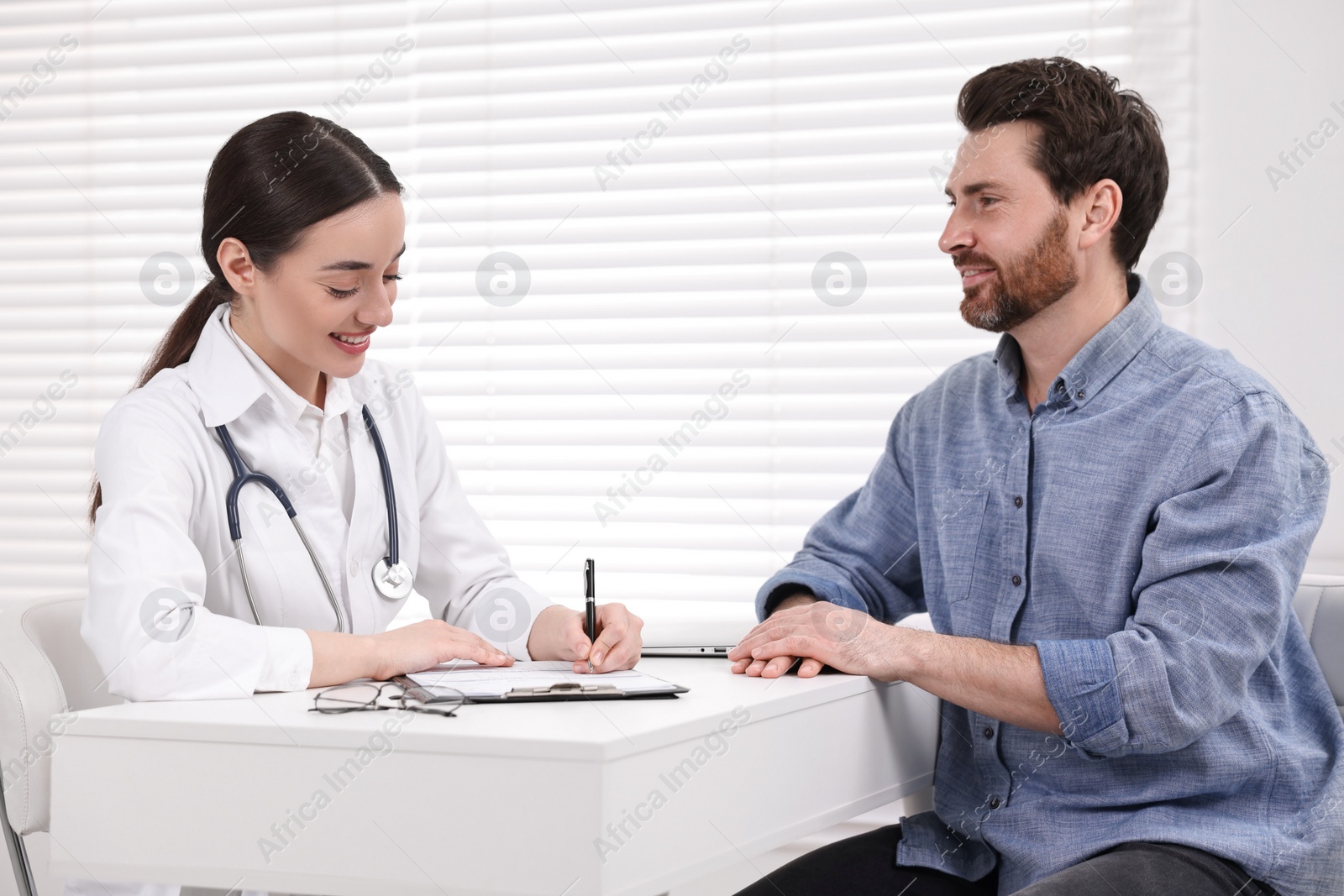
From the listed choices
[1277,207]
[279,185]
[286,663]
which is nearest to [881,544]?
[286,663]

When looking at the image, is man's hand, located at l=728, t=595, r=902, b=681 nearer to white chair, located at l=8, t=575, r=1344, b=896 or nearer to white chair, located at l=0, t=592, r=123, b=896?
white chair, located at l=8, t=575, r=1344, b=896

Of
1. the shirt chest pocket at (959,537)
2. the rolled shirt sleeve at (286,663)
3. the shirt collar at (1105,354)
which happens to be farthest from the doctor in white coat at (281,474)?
the shirt collar at (1105,354)

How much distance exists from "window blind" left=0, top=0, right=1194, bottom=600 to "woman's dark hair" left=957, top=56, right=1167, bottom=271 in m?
0.65

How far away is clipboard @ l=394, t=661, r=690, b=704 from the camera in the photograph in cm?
105

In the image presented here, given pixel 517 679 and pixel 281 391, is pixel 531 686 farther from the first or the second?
pixel 281 391

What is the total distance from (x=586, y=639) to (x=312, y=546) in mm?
381

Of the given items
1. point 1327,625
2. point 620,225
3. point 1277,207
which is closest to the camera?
point 1327,625

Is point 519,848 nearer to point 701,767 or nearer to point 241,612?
point 701,767

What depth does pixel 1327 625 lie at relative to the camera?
4.83 feet

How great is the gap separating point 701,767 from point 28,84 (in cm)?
267

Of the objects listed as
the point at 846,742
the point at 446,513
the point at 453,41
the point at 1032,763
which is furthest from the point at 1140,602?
the point at 453,41

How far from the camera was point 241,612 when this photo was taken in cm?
140

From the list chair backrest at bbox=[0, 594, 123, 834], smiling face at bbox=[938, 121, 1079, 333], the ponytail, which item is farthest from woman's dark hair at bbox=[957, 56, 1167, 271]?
chair backrest at bbox=[0, 594, 123, 834]

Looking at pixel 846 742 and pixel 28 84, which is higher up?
pixel 28 84
